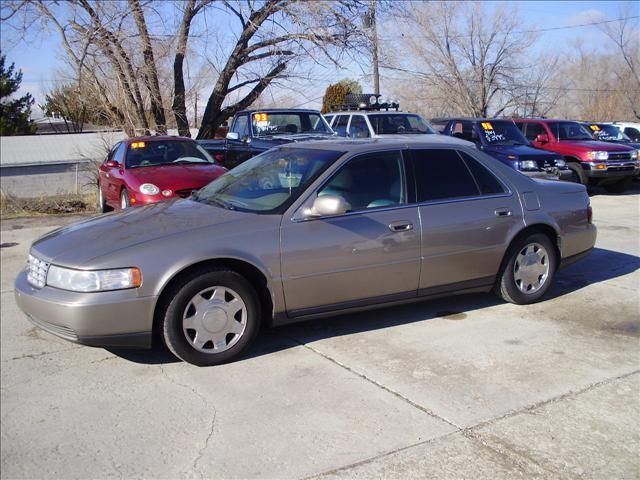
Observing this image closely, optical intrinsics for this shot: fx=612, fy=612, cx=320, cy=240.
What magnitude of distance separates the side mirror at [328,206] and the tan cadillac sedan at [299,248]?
0.01 meters

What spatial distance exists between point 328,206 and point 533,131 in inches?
490

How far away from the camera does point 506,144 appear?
44.0 feet

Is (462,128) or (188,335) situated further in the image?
(462,128)

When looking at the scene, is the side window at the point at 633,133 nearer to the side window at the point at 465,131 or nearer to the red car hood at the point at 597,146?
the red car hood at the point at 597,146

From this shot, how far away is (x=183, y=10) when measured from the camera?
53.2ft

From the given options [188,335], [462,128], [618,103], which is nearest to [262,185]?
[188,335]

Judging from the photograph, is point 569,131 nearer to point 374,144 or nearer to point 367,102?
point 367,102

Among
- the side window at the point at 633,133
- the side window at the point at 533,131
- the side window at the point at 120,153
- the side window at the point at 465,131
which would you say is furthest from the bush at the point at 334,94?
the side window at the point at 120,153

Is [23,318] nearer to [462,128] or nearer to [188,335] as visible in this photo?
[188,335]

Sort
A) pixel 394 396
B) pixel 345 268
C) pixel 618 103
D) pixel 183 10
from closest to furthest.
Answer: pixel 394 396
pixel 345 268
pixel 183 10
pixel 618 103

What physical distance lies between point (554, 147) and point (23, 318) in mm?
12655

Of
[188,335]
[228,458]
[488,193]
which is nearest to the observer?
[228,458]

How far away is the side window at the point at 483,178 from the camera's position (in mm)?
5320

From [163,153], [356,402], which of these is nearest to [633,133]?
[163,153]
